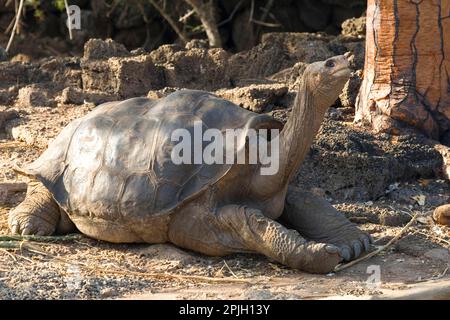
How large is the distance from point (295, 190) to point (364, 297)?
1.14m

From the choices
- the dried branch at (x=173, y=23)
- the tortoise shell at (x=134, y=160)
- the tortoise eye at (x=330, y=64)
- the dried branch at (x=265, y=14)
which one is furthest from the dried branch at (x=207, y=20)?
the tortoise eye at (x=330, y=64)

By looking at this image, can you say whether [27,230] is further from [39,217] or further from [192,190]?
[192,190]

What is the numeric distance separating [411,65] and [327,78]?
6.91 feet

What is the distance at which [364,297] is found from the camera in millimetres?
4055

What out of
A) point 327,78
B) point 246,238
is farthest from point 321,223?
point 327,78

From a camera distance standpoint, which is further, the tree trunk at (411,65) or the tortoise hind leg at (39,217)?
the tree trunk at (411,65)

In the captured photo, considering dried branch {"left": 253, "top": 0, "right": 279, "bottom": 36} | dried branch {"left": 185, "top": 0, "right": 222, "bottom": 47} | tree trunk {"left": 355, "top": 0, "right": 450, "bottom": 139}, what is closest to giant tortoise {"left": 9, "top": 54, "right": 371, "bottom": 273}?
tree trunk {"left": 355, "top": 0, "right": 450, "bottom": 139}

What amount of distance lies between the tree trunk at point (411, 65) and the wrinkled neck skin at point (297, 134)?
1.79m

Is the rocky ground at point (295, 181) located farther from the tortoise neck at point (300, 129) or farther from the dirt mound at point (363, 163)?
the tortoise neck at point (300, 129)

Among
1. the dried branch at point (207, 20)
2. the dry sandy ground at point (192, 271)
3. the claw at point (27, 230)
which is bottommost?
the dry sandy ground at point (192, 271)

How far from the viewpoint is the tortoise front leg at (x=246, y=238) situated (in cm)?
449

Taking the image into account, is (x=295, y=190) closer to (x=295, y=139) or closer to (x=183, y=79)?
(x=295, y=139)

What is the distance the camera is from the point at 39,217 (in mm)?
5160
